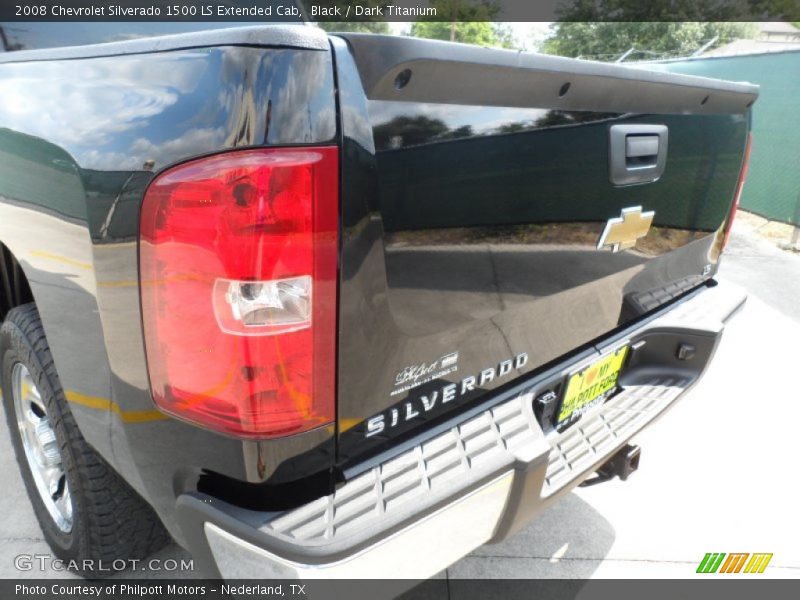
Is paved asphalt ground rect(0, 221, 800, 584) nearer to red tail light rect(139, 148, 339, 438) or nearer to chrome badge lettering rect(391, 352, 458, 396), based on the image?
chrome badge lettering rect(391, 352, 458, 396)

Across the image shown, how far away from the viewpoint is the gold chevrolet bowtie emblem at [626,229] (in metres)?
1.74

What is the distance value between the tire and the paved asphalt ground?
19 cm

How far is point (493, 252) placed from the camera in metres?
1.46

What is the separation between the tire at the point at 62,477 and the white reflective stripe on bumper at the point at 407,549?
0.67m

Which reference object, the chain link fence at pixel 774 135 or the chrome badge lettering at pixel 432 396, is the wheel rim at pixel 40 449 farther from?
the chain link fence at pixel 774 135

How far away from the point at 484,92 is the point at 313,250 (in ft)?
Answer: 1.79

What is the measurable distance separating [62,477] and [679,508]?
2397 millimetres

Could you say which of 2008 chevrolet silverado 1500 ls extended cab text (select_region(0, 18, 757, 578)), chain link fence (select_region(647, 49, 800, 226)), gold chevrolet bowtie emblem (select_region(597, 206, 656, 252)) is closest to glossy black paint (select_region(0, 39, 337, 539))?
2008 chevrolet silverado 1500 ls extended cab text (select_region(0, 18, 757, 578))

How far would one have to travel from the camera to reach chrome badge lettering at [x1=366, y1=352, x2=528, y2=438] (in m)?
1.36

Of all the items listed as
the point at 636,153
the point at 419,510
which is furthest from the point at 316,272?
the point at 636,153

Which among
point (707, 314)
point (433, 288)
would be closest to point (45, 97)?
point (433, 288)

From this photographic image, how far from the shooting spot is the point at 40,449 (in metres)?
2.16

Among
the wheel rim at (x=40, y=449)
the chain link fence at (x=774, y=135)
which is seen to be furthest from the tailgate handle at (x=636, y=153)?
the chain link fence at (x=774, y=135)

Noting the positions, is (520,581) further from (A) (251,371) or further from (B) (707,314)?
(A) (251,371)
